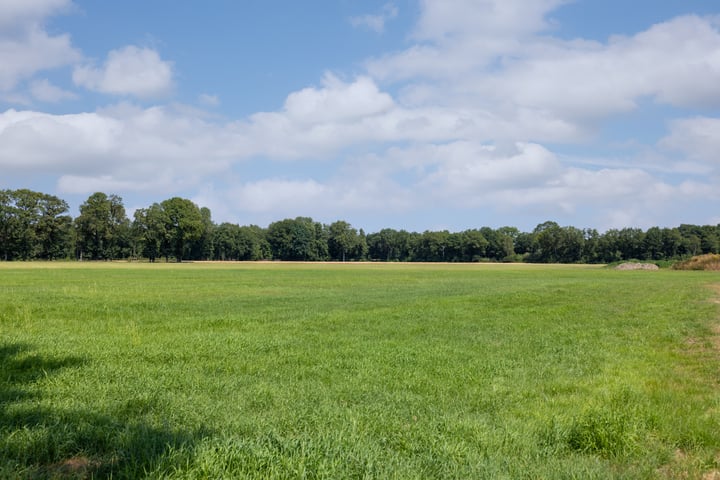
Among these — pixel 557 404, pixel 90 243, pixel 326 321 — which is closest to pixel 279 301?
pixel 326 321

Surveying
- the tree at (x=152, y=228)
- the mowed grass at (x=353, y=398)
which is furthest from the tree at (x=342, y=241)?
the mowed grass at (x=353, y=398)

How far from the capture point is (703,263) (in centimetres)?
8756

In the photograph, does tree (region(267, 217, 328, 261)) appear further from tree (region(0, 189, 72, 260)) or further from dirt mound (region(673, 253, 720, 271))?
dirt mound (region(673, 253, 720, 271))

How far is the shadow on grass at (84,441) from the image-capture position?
468 centimetres

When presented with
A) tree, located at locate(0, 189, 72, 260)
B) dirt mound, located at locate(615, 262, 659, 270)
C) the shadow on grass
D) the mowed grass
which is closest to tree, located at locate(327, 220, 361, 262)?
tree, located at locate(0, 189, 72, 260)

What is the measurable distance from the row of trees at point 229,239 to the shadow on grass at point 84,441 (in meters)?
122

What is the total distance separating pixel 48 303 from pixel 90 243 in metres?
134

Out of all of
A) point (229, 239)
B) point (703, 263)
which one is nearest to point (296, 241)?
point (229, 239)

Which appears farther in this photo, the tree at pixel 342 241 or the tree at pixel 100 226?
the tree at pixel 342 241

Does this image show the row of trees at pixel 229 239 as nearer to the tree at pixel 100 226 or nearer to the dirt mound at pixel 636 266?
the tree at pixel 100 226

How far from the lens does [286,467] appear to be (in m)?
4.75

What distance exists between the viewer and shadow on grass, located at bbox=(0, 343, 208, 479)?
4.68 m

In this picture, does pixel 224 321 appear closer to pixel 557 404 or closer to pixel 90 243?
pixel 557 404

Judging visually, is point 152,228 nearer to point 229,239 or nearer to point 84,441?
point 229,239
